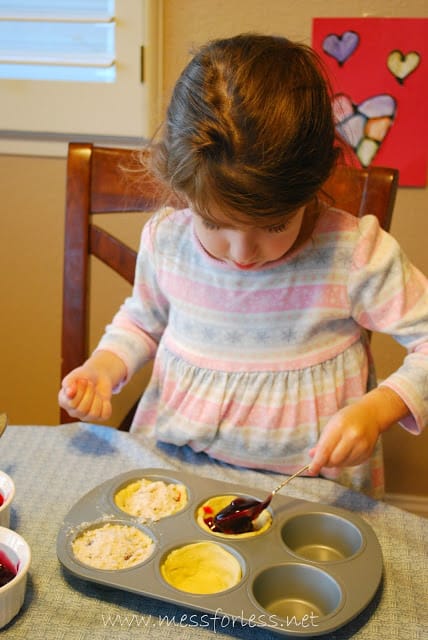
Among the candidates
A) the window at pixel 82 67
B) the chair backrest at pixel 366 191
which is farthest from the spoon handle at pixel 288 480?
the window at pixel 82 67

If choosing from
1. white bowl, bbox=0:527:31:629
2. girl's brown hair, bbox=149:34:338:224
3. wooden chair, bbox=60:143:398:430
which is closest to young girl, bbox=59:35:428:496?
girl's brown hair, bbox=149:34:338:224

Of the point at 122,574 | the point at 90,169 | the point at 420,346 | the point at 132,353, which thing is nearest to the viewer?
the point at 122,574

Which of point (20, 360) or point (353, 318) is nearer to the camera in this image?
point (353, 318)

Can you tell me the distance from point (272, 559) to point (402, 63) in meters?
1.06

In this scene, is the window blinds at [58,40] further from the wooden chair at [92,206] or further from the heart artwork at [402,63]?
the heart artwork at [402,63]

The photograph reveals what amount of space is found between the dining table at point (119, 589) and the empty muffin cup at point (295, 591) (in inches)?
1.6

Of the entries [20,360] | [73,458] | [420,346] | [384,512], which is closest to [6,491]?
[73,458]

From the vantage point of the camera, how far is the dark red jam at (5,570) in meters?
0.64

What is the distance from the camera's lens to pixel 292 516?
0.75m

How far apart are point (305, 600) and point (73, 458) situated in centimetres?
35

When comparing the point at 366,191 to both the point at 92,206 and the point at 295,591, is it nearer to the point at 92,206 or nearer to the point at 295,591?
the point at 92,206

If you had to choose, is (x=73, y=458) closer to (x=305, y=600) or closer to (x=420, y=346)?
(x=305, y=600)

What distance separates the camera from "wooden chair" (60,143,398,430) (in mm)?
1119

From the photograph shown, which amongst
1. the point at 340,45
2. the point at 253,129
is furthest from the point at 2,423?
the point at 340,45
